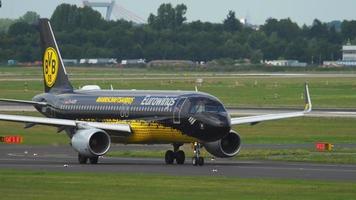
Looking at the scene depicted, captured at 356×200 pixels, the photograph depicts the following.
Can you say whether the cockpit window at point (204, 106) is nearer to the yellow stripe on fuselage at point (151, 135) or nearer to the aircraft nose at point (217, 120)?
the aircraft nose at point (217, 120)

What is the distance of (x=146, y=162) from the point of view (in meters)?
56.5

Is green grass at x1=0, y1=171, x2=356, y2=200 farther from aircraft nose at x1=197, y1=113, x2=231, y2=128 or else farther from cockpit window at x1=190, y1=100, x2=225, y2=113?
cockpit window at x1=190, y1=100, x2=225, y2=113

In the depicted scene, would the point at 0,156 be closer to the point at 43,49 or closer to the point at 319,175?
the point at 43,49

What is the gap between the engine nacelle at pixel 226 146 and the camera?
56.4m

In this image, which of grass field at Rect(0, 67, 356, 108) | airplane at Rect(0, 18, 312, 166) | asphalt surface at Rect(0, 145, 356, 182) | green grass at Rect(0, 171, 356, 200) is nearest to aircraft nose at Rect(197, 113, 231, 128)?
airplane at Rect(0, 18, 312, 166)

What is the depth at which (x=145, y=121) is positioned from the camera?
5662 centimetres

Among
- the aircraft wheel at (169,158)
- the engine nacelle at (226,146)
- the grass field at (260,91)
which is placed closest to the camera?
the aircraft wheel at (169,158)

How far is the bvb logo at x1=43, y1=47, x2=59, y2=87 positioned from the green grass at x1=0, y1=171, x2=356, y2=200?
1681cm

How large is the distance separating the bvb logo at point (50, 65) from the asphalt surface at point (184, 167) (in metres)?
3.85

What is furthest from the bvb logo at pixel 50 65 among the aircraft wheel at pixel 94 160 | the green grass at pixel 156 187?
the green grass at pixel 156 187

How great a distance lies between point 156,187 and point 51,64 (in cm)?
A: 2298

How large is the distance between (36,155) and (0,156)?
1820 millimetres

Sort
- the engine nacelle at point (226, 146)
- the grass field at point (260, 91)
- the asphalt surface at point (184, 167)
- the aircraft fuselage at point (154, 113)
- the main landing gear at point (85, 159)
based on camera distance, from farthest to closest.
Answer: the grass field at point (260, 91)
the engine nacelle at point (226, 146)
the main landing gear at point (85, 159)
the aircraft fuselage at point (154, 113)
the asphalt surface at point (184, 167)

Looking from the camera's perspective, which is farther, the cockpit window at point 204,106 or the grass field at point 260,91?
the grass field at point 260,91
